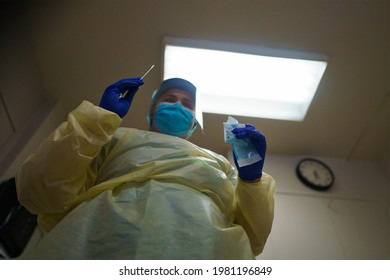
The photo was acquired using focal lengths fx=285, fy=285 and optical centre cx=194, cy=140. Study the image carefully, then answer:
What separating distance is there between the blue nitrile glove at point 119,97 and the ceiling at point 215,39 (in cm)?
60

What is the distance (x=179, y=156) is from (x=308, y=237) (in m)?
1.07

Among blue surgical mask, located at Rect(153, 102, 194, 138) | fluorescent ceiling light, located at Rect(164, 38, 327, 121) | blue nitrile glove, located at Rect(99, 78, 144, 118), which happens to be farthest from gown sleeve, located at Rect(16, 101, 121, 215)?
fluorescent ceiling light, located at Rect(164, 38, 327, 121)

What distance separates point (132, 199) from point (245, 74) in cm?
108

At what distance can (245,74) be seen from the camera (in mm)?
1598

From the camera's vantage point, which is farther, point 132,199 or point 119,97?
point 119,97

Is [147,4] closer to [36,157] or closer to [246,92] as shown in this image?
[246,92]

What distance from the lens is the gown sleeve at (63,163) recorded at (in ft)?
2.43

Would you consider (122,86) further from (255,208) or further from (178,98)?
(255,208)

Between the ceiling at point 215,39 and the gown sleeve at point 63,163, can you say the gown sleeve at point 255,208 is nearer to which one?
the gown sleeve at point 63,163

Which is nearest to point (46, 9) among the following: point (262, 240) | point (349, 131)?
point (262, 240)

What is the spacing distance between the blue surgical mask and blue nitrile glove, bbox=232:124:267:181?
11.1 inches

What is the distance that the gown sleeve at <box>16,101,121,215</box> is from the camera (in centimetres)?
74

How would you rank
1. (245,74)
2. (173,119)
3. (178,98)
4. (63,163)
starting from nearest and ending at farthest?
(63,163), (173,119), (178,98), (245,74)

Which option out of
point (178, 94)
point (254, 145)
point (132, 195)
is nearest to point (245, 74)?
point (178, 94)
